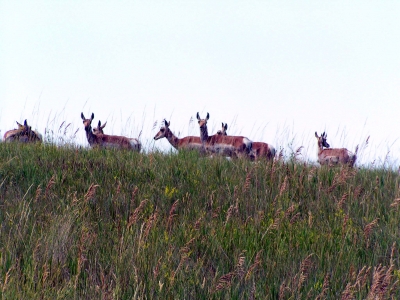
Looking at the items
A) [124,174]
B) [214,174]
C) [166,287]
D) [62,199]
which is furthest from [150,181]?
[166,287]

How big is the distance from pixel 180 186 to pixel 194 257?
177 centimetres

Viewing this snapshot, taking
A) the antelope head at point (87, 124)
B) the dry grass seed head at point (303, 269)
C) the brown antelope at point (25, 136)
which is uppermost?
the antelope head at point (87, 124)

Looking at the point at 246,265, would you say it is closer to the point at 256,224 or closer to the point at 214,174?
the point at 256,224

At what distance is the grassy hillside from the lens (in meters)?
2.98

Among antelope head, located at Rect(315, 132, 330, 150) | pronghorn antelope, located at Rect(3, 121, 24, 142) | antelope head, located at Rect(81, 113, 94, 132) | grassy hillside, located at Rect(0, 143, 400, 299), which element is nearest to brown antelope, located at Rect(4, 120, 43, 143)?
pronghorn antelope, located at Rect(3, 121, 24, 142)

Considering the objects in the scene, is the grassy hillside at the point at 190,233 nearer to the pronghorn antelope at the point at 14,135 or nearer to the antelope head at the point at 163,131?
the pronghorn antelope at the point at 14,135

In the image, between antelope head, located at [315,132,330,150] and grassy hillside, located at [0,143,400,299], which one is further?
antelope head, located at [315,132,330,150]

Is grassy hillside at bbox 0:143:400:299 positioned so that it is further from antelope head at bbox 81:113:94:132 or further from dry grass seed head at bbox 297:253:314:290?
antelope head at bbox 81:113:94:132

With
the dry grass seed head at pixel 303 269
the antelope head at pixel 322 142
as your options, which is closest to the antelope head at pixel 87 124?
the antelope head at pixel 322 142

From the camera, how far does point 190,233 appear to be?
12.2 feet

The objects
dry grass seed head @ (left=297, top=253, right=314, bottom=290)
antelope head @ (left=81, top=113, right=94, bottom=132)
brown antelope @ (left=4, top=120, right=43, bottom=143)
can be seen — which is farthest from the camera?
antelope head @ (left=81, top=113, right=94, bottom=132)

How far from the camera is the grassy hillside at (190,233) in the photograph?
2980 millimetres

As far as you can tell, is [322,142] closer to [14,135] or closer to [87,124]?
[87,124]

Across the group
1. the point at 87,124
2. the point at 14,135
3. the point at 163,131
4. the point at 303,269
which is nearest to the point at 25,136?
the point at 14,135
